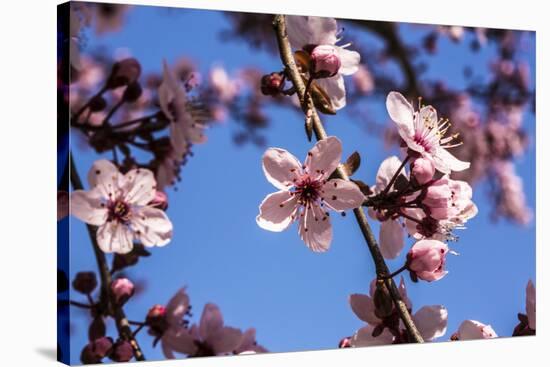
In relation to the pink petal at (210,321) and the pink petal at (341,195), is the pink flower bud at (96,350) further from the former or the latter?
the pink petal at (341,195)

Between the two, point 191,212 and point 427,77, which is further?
point 427,77

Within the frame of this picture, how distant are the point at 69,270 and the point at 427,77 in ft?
5.33

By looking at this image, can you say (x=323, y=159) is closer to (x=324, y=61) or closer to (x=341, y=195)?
(x=341, y=195)

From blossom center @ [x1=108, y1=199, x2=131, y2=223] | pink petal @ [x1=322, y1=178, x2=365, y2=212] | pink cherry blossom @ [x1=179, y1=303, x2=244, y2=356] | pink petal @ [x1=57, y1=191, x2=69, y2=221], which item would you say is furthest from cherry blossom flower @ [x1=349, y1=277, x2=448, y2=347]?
pink petal @ [x1=57, y1=191, x2=69, y2=221]

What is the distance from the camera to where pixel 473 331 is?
438 centimetres

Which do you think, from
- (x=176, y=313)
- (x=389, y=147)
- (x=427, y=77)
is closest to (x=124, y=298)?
(x=176, y=313)

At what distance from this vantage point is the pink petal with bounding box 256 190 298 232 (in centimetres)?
388

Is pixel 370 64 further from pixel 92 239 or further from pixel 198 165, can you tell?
pixel 92 239

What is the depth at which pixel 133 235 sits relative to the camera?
145 inches

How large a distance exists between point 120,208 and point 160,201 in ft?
0.47

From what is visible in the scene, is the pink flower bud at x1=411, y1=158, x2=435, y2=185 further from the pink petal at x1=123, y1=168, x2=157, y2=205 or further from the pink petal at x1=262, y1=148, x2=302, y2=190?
the pink petal at x1=123, y1=168, x2=157, y2=205

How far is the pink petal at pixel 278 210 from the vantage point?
153 inches

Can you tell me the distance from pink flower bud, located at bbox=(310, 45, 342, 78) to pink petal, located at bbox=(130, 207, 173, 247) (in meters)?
0.75

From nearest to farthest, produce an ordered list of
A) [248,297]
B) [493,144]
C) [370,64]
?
[248,297] → [370,64] → [493,144]
